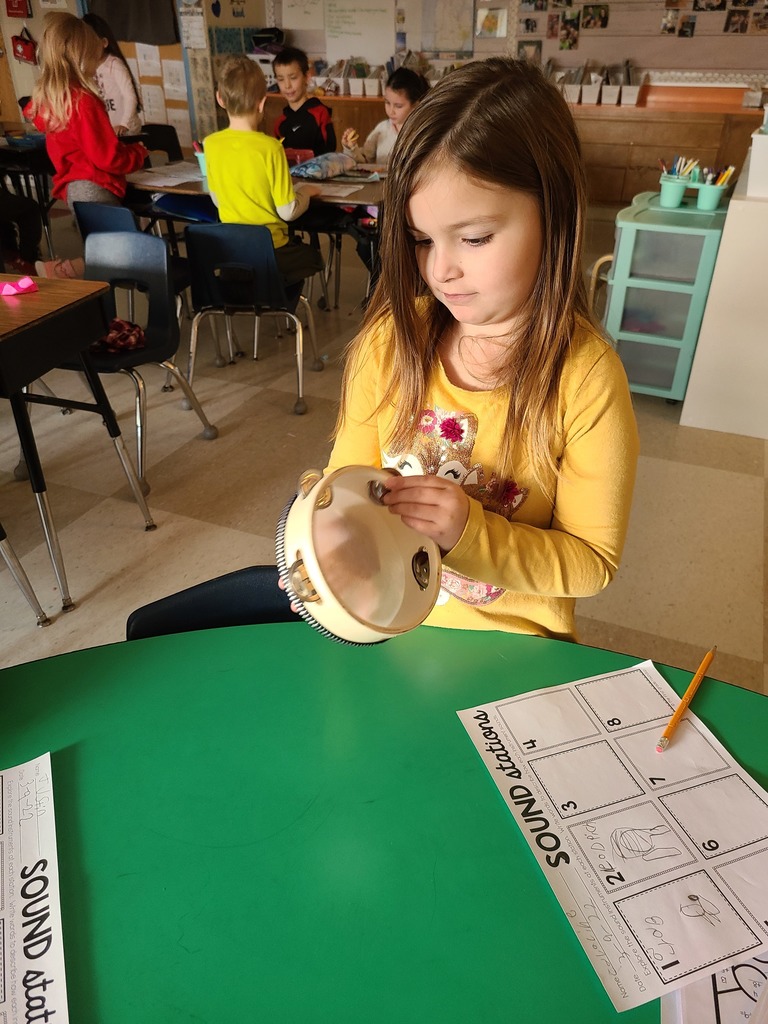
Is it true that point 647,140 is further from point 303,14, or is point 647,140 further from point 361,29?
point 303,14

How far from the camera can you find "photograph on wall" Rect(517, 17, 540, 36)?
5.89m

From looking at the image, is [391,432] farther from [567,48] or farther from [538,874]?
[567,48]

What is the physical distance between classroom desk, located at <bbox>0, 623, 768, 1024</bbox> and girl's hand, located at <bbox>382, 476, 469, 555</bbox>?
0.52 feet

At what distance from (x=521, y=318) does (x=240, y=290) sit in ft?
7.02

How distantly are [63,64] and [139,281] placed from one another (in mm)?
1509

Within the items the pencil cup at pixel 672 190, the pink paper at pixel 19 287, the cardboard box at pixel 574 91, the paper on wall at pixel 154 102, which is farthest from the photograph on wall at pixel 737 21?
the pink paper at pixel 19 287

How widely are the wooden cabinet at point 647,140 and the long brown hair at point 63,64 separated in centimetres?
360

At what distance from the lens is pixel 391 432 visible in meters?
0.98

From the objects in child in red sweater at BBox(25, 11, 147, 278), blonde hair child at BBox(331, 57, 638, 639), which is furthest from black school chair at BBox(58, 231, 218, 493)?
blonde hair child at BBox(331, 57, 638, 639)

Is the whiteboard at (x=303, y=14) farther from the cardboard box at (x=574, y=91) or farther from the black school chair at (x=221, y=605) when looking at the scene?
the black school chair at (x=221, y=605)

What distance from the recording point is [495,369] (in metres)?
0.92

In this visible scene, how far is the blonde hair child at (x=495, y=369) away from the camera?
73 cm

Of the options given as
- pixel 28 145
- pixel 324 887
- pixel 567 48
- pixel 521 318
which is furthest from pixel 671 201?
pixel 567 48

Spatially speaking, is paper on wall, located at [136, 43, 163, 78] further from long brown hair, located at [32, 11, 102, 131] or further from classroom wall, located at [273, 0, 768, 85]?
long brown hair, located at [32, 11, 102, 131]
